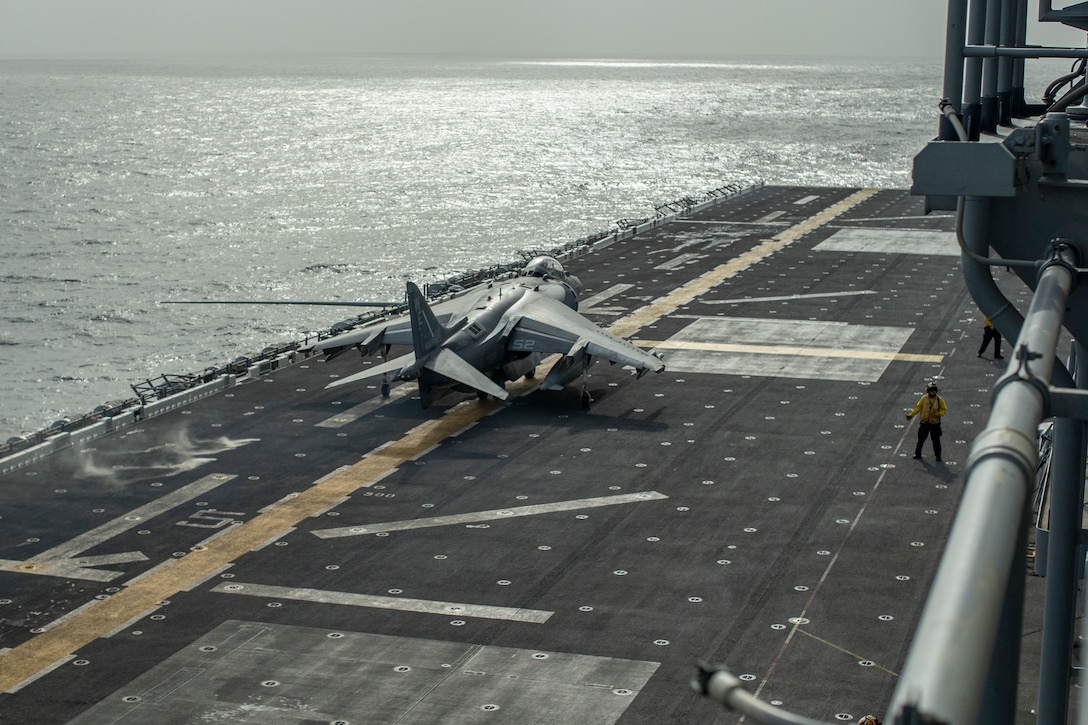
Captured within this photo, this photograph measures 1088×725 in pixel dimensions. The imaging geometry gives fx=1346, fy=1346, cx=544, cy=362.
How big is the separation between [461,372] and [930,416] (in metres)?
14.6

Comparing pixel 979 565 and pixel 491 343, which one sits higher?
pixel 979 565

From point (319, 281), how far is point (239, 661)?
77039mm

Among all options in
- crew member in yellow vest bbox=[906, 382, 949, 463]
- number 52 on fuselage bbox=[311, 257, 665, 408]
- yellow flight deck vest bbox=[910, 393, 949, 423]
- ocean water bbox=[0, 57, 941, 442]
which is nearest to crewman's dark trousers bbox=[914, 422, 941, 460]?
crew member in yellow vest bbox=[906, 382, 949, 463]

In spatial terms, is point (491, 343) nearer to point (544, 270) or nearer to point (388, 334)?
point (388, 334)

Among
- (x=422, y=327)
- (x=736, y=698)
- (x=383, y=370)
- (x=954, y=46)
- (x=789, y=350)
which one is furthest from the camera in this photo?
(x=789, y=350)

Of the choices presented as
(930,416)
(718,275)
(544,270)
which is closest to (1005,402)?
(930,416)

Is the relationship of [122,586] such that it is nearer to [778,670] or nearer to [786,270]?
[778,670]

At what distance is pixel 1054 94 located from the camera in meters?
24.3

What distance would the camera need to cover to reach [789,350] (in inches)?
2116

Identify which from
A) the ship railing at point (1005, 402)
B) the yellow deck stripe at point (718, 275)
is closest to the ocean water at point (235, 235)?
the yellow deck stripe at point (718, 275)

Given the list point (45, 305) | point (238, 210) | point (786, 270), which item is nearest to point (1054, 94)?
point (786, 270)

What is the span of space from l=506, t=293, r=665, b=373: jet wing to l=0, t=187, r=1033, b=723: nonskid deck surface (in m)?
1.69

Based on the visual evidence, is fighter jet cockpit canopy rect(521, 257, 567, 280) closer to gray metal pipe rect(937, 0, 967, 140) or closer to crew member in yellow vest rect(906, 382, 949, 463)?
crew member in yellow vest rect(906, 382, 949, 463)

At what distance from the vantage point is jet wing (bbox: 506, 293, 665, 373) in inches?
1798
